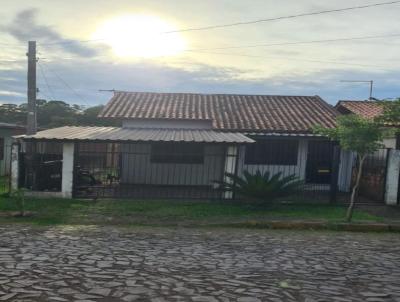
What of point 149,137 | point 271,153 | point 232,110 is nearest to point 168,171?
point 149,137

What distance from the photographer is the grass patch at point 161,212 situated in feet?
37.7

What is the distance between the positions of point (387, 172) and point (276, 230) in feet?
19.2

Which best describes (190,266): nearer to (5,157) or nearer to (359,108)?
(359,108)

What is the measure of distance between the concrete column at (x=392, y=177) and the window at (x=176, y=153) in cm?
728

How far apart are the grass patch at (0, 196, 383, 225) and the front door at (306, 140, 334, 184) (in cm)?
393

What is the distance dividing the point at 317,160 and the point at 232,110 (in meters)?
4.39

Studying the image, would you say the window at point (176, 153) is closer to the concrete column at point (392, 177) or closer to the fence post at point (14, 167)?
the fence post at point (14, 167)

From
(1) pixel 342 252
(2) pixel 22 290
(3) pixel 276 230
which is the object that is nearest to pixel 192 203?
(3) pixel 276 230

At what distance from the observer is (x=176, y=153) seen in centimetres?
1888

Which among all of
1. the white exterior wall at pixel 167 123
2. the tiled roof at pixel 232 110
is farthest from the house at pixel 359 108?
the white exterior wall at pixel 167 123

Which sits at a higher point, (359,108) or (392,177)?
(359,108)

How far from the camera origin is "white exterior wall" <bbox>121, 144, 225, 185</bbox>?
18859 mm

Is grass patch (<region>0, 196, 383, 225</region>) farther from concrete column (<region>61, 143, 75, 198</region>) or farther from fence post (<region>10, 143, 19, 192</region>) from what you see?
fence post (<region>10, 143, 19, 192</region>)

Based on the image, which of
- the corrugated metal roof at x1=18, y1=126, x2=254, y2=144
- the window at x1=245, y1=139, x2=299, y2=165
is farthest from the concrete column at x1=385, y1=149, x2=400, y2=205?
the corrugated metal roof at x1=18, y1=126, x2=254, y2=144
